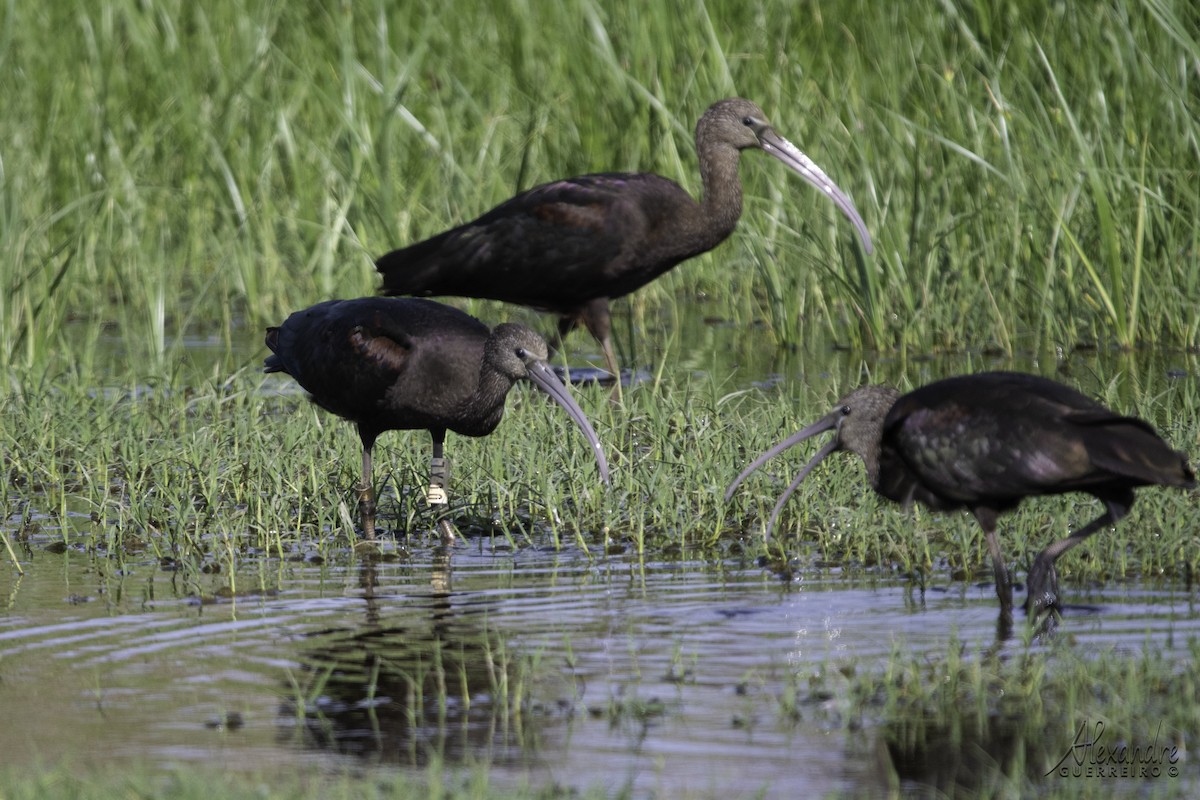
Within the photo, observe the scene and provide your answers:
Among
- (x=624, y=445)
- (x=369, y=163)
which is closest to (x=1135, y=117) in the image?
(x=624, y=445)

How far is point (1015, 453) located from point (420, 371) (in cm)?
228

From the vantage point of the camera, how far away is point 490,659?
15.0 ft

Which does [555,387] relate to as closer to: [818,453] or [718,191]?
[818,453]

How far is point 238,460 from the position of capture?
23.5ft

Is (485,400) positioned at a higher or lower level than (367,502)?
higher

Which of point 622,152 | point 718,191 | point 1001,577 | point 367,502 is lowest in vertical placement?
point 1001,577

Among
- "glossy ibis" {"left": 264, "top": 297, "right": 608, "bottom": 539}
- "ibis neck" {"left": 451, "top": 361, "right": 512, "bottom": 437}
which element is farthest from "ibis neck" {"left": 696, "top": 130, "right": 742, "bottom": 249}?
"ibis neck" {"left": 451, "top": 361, "right": 512, "bottom": 437}

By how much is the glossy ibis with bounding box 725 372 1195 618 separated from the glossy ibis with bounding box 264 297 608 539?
4.07 ft

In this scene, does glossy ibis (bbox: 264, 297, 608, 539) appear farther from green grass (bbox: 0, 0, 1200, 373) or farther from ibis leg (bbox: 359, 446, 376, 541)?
green grass (bbox: 0, 0, 1200, 373)

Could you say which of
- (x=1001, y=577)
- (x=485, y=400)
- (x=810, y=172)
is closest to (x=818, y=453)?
(x=1001, y=577)

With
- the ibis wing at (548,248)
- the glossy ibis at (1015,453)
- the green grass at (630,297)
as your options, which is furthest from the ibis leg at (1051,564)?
the ibis wing at (548,248)

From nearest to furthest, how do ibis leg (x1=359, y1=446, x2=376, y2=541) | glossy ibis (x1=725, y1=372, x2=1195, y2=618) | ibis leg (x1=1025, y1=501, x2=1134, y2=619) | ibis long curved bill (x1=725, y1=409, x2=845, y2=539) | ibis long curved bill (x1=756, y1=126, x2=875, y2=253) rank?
glossy ibis (x1=725, y1=372, x2=1195, y2=618) < ibis leg (x1=1025, y1=501, x2=1134, y2=619) < ibis long curved bill (x1=725, y1=409, x2=845, y2=539) < ibis leg (x1=359, y1=446, x2=376, y2=541) < ibis long curved bill (x1=756, y1=126, x2=875, y2=253)

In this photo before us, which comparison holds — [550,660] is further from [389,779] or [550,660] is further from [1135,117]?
[1135,117]

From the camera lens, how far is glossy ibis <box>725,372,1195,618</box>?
4.86 meters
